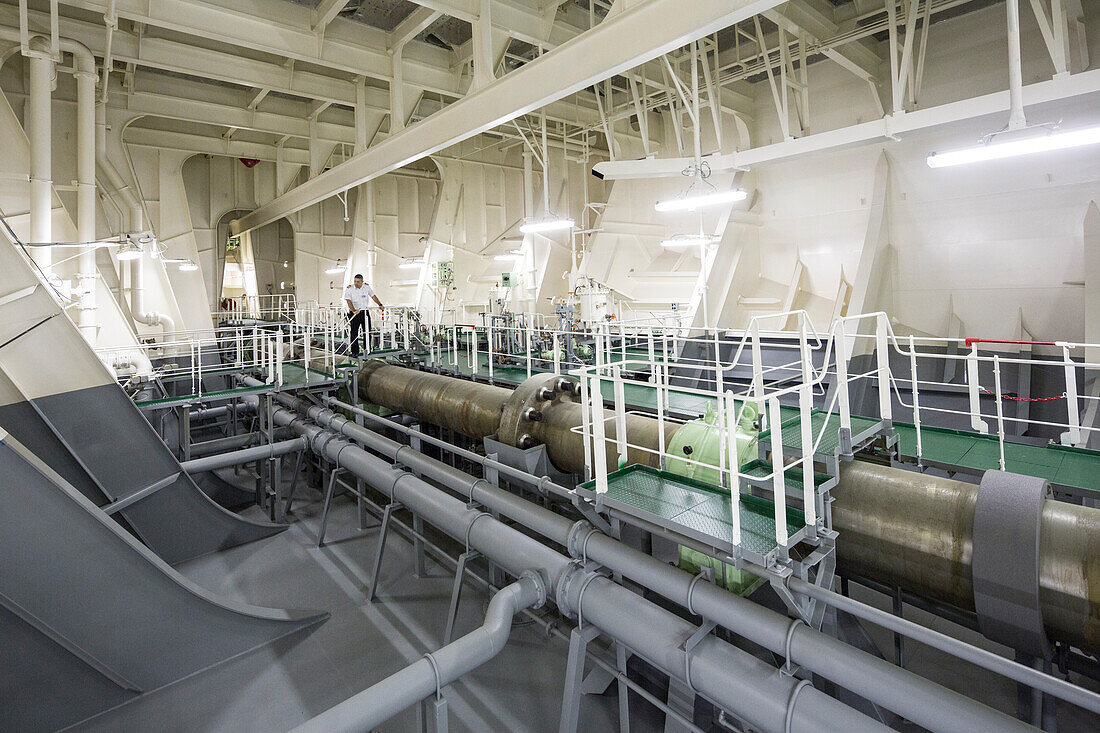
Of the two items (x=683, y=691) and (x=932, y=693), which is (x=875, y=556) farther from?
(x=683, y=691)

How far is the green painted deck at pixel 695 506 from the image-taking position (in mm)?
2689

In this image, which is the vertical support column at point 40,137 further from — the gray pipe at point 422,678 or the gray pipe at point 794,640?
the gray pipe at point 794,640

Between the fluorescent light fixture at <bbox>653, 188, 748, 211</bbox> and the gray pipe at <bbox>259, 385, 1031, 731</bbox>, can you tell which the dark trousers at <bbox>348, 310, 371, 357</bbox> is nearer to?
the fluorescent light fixture at <bbox>653, 188, 748, 211</bbox>

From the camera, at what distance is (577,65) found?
16.5ft

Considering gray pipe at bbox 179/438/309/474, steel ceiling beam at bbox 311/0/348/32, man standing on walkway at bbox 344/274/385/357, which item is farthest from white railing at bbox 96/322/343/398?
steel ceiling beam at bbox 311/0/348/32

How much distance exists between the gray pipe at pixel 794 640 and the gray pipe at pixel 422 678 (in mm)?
591

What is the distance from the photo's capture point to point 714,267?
9.98m

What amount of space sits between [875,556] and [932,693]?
0.90 metres

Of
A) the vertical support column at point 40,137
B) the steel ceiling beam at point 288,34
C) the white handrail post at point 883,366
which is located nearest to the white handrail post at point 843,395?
the white handrail post at point 883,366

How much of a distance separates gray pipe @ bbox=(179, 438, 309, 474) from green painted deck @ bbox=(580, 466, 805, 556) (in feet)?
16.1

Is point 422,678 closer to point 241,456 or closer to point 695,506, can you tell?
point 695,506

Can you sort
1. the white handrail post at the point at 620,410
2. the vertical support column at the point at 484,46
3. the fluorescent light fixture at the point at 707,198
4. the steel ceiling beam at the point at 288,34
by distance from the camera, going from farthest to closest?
the fluorescent light fixture at the point at 707,198, the steel ceiling beam at the point at 288,34, the vertical support column at the point at 484,46, the white handrail post at the point at 620,410

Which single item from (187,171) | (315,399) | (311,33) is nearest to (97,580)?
(315,399)

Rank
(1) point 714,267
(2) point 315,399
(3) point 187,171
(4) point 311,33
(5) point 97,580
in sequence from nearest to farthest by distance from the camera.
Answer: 1. (5) point 97,580
2. (4) point 311,33
3. (2) point 315,399
4. (1) point 714,267
5. (3) point 187,171
